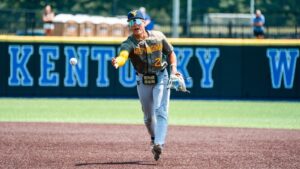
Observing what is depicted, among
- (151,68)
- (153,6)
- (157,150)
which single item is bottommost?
(153,6)

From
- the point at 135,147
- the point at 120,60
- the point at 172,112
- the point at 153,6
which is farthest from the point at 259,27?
the point at 153,6

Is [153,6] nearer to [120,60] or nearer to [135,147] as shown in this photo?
[135,147]

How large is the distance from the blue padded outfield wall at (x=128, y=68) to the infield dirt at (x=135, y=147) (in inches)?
260

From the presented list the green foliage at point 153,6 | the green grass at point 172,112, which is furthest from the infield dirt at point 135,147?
the green foliage at point 153,6

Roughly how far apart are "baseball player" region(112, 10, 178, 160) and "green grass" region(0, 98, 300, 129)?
5.82m

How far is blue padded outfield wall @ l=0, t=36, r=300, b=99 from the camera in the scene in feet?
74.0

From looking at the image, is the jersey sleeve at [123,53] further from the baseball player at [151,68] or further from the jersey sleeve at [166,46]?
the jersey sleeve at [166,46]

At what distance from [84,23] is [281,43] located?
20.4 feet

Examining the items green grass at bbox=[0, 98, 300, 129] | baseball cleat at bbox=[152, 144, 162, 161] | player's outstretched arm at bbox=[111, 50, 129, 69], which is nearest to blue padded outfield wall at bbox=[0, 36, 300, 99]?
green grass at bbox=[0, 98, 300, 129]

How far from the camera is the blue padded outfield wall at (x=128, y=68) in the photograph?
22.5 metres

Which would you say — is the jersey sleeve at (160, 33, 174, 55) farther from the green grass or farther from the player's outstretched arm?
the green grass

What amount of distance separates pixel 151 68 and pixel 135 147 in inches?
80.6

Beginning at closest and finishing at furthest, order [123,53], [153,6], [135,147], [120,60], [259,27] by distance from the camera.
Answer: [120,60], [123,53], [135,147], [259,27], [153,6]

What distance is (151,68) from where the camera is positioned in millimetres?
10750
